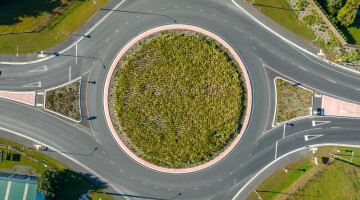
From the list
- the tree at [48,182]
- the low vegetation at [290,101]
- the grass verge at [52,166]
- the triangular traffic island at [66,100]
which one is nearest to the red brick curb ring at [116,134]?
the triangular traffic island at [66,100]

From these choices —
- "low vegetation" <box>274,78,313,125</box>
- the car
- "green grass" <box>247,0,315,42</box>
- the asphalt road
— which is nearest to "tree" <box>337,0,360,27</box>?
"green grass" <box>247,0,315,42</box>

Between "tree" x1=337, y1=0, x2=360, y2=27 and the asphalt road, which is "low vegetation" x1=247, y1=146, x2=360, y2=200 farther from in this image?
"tree" x1=337, y1=0, x2=360, y2=27

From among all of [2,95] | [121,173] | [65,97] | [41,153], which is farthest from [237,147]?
[2,95]

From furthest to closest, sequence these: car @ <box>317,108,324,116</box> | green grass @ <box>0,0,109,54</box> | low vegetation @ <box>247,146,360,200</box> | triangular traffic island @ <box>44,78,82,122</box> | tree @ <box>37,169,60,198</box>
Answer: car @ <box>317,108,324,116</box>, low vegetation @ <box>247,146,360,200</box>, green grass @ <box>0,0,109,54</box>, triangular traffic island @ <box>44,78,82,122</box>, tree @ <box>37,169,60,198</box>

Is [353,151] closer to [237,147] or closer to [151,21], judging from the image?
[237,147]

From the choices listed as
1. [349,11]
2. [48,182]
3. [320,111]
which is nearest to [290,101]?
[320,111]

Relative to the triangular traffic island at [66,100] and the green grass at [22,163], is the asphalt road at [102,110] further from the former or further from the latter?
the green grass at [22,163]
